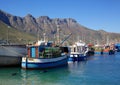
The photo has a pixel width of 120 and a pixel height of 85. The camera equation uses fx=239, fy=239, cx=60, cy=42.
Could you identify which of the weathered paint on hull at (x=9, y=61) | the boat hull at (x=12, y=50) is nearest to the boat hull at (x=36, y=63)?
the weathered paint on hull at (x=9, y=61)

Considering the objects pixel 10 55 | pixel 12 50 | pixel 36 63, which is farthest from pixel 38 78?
pixel 12 50

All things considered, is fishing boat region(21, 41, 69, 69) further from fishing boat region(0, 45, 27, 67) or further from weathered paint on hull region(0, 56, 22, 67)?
weathered paint on hull region(0, 56, 22, 67)

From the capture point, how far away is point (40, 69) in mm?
49062

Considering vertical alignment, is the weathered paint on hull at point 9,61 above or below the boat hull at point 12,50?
below

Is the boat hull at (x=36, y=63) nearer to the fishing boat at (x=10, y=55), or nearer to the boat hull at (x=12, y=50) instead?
the fishing boat at (x=10, y=55)

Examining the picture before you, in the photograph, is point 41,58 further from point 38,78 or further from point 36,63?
point 38,78

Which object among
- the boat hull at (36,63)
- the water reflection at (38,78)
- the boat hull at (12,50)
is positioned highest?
the boat hull at (12,50)

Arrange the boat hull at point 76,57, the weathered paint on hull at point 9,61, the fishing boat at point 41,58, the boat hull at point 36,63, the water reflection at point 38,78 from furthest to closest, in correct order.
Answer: the boat hull at point 76,57
the weathered paint on hull at point 9,61
the fishing boat at point 41,58
the boat hull at point 36,63
the water reflection at point 38,78

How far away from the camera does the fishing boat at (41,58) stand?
158ft

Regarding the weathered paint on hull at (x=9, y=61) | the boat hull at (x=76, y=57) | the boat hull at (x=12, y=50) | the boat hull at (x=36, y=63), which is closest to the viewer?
the boat hull at (x=36, y=63)

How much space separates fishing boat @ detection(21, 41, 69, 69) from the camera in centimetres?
4816

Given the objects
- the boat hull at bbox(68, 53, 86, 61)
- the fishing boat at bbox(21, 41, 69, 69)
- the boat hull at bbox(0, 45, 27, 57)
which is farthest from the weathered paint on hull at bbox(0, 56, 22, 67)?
the boat hull at bbox(68, 53, 86, 61)

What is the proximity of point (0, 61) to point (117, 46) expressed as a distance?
500 ft

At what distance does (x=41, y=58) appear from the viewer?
48594 millimetres
